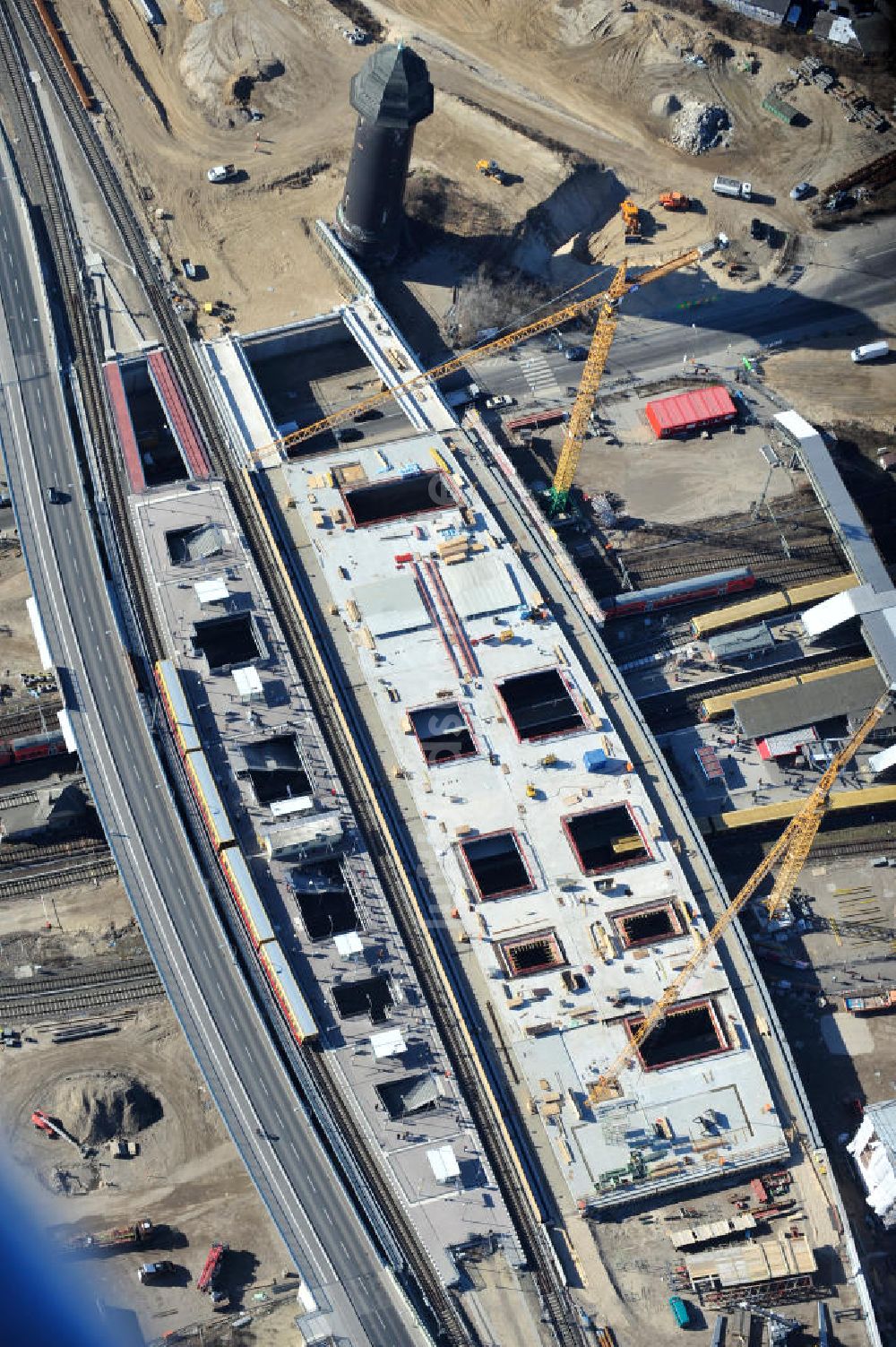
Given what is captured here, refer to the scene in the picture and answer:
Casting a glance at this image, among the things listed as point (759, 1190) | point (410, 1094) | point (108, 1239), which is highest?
point (410, 1094)

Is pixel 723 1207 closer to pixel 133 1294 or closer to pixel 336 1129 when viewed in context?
pixel 336 1129

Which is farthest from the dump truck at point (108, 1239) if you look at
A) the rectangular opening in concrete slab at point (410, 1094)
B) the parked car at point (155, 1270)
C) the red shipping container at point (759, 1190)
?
the red shipping container at point (759, 1190)

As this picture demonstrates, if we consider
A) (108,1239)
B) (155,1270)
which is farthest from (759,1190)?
(108,1239)

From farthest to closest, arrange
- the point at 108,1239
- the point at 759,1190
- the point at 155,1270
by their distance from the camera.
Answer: the point at 759,1190 < the point at 108,1239 < the point at 155,1270

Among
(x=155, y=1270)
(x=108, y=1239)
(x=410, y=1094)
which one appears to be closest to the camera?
(x=155, y=1270)

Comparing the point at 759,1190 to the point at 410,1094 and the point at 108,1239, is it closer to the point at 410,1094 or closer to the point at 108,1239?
the point at 410,1094

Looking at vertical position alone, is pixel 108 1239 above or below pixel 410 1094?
below

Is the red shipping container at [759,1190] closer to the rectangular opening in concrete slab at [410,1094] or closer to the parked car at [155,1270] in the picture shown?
the rectangular opening in concrete slab at [410,1094]
